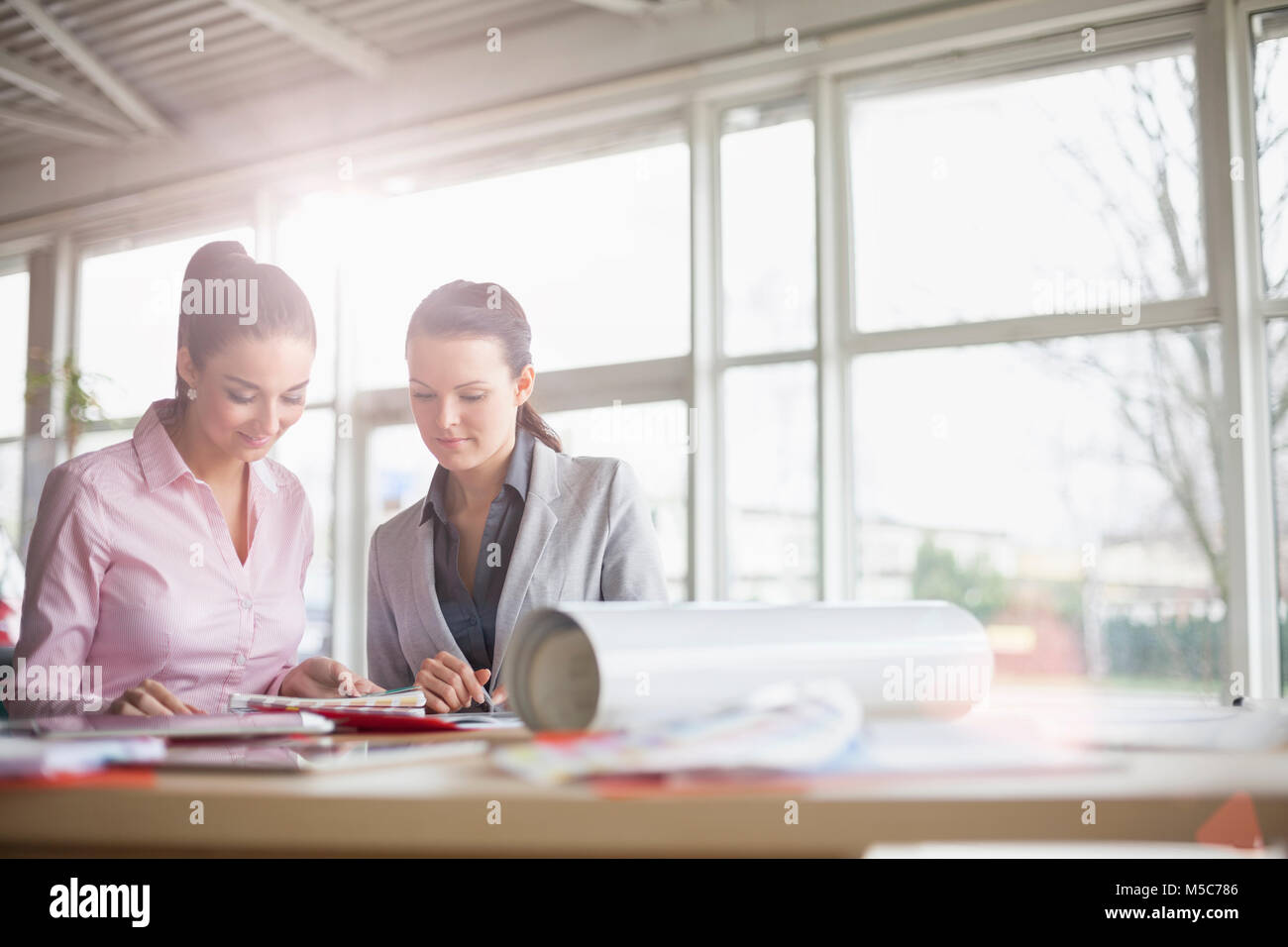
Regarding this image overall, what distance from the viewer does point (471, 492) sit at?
191 cm

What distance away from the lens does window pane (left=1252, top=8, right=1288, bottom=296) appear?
432 centimetres

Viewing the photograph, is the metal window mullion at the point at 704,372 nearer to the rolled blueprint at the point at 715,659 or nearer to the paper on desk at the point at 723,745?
the rolled blueprint at the point at 715,659

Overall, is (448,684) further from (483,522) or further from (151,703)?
(483,522)

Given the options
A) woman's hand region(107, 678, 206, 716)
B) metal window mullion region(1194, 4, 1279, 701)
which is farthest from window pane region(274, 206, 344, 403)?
woman's hand region(107, 678, 206, 716)

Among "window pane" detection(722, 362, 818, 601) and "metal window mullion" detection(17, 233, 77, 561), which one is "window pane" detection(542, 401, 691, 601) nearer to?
"window pane" detection(722, 362, 818, 601)

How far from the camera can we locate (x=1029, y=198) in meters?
4.91

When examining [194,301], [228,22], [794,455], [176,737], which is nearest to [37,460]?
[228,22]

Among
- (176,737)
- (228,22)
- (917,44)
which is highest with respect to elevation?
(228,22)

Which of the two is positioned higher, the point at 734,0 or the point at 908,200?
the point at 734,0

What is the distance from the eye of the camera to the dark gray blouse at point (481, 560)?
5.78 ft

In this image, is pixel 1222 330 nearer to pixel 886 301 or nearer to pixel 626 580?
pixel 886 301

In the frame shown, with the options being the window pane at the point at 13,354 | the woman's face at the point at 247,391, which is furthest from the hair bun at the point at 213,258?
the window pane at the point at 13,354

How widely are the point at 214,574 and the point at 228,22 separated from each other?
5556 millimetres

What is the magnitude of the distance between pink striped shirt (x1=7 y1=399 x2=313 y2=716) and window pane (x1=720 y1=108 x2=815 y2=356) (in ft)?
12.5
